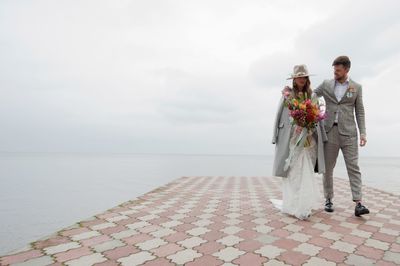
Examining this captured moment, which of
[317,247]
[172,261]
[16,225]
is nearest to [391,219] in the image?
[317,247]

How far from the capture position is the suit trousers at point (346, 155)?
15.1ft

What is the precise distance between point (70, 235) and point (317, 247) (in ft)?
9.30

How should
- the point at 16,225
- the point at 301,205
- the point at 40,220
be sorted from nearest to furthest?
the point at 301,205, the point at 16,225, the point at 40,220

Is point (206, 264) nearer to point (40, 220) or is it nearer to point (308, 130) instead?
A: point (308, 130)

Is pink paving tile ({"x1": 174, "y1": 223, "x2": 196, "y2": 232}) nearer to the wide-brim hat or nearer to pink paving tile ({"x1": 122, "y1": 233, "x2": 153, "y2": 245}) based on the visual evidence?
pink paving tile ({"x1": 122, "y1": 233, "x2": 153, "y2": 245})

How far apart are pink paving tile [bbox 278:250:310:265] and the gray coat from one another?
1.83 meters

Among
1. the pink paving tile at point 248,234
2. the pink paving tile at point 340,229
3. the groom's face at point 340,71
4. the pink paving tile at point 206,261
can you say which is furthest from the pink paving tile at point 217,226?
the groom's face at point 340,71

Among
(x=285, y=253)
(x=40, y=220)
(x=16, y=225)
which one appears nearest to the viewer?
(x=285, y=253)

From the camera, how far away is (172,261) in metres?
2.73

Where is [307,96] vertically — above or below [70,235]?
above

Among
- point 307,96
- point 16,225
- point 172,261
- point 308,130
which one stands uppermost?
point 307,96

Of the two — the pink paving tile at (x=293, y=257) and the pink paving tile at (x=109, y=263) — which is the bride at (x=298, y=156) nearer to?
the pink paving tile at (x=293, y=257)

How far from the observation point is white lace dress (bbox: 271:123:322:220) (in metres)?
4.41

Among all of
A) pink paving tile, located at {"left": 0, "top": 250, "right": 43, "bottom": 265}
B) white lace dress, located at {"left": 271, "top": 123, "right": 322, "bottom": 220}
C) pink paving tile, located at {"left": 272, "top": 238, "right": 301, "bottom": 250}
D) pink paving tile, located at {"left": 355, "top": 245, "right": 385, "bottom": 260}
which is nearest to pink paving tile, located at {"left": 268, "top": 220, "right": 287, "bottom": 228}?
white lace dress, located at {"left": 271, "top": 123, "right": 322, "bottom": 220}
